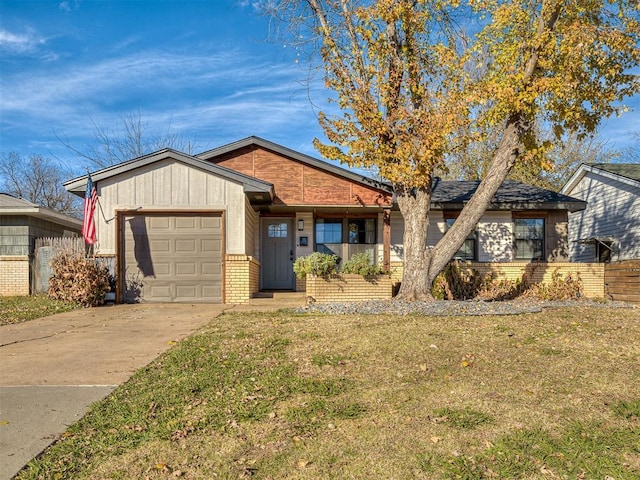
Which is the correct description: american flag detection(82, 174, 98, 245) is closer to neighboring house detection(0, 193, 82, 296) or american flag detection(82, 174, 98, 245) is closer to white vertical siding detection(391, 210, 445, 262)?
neighboring house detection(0, 193, 82, 296)

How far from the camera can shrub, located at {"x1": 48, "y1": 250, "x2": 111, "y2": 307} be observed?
37.1 feet

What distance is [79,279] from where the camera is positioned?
1134 cm

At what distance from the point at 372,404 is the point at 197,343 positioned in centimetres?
322

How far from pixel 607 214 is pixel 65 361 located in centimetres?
1891

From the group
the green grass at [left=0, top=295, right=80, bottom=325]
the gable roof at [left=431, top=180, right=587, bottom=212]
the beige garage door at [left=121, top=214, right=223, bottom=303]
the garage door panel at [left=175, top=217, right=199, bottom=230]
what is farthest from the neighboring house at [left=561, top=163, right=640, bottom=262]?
the green grass at [left=0, top=295, right=80, bottom=325]

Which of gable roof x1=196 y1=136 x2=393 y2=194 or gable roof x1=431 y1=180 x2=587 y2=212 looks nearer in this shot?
gable roof x1=196 y1=136 x2=393 y2=194

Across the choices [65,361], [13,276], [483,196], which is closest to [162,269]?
[13,276]

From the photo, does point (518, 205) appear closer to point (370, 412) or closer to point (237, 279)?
point (237, 279)

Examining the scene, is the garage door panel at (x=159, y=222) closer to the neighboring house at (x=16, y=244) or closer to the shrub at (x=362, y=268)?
the shrub at (x=362, y=268)

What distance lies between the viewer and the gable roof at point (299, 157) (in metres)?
13.3

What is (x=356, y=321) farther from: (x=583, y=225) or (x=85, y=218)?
(x=583, y=225)

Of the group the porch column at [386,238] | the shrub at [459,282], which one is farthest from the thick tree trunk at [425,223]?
the porch column at [386,238]

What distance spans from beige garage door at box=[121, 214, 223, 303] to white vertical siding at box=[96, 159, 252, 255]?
0.30 meters

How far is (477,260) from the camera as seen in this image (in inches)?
591
